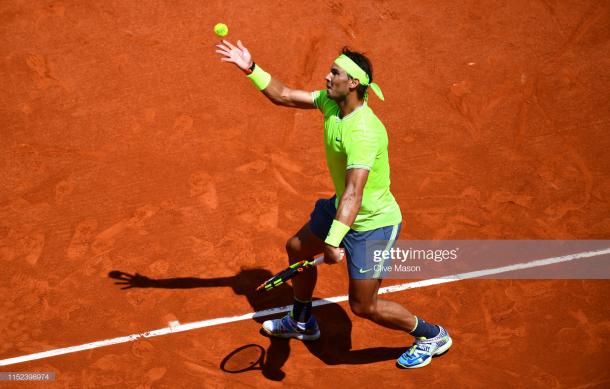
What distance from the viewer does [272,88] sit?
6.78 meters

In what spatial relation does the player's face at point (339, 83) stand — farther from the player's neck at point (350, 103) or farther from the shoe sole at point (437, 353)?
the shoe sole at point (437, 353)

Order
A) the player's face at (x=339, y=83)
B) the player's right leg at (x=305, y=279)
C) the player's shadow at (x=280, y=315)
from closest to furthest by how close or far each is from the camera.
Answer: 1. the player's face at (x=339, y=83)
2. the player's right leg at (x=305, y=279)
3. the player's shadow at (x=280, y=315)

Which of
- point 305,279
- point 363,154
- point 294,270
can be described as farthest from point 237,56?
point 305,279

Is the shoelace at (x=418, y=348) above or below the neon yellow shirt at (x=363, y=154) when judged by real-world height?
below

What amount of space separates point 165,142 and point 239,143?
869 millimetres

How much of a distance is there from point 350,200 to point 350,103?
0.84 meters

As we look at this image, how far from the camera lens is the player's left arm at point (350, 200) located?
5.93 m

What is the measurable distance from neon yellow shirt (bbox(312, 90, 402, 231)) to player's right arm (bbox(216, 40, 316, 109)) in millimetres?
156

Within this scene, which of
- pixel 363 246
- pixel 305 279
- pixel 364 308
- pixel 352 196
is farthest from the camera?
pixel 305 279

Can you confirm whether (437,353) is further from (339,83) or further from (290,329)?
(339,83)

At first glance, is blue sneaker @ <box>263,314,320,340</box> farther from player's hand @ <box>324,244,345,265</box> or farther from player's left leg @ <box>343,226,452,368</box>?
player's hand @ <box>324,244,345,265</box>

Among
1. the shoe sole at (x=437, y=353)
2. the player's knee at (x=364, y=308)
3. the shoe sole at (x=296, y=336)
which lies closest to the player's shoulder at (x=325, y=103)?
the player's knee at (x=364, y=308)

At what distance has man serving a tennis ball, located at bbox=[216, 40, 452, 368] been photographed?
598 centimetres

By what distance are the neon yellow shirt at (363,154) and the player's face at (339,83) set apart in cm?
18
